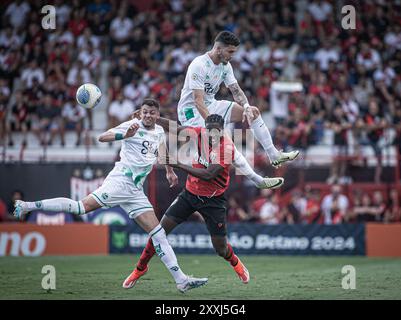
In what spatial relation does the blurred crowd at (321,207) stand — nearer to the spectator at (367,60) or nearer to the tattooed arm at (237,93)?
the spectator at (367,60)

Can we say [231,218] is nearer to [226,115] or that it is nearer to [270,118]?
[270,118]

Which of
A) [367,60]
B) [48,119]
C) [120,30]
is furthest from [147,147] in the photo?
[120,30]

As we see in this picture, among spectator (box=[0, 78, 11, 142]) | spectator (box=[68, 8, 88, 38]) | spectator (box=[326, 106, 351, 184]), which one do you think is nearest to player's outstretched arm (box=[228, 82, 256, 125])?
spectator (box=[326, 106, 351, 184])

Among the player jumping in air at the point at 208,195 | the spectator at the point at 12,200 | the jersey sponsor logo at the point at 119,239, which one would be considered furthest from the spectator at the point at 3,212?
the player jumping in air at the point at 208,195

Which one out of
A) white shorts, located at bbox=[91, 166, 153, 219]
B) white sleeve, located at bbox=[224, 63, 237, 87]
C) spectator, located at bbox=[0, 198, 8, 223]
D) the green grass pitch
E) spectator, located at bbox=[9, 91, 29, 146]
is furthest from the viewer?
spectator, located at bbox=[9, 91, 29, 146]

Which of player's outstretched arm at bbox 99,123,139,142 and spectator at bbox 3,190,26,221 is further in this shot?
spectator at bbox 3,190,26,221

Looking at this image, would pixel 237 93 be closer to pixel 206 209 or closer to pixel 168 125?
pixel 168 125

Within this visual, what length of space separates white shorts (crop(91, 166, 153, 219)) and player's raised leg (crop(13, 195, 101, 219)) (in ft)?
0.43

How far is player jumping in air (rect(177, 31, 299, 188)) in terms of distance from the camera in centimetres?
1271

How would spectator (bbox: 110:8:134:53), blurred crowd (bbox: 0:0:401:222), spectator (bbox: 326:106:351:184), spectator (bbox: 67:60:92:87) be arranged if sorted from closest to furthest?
spectator (bbox: 326:106:351:184) < blurred crowd (bbox: 0:0:401:222) < spectator (bbox: 67:60:92:87) < spectator (bbox: 110:8:134:53)

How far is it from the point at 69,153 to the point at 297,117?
6.72 metres

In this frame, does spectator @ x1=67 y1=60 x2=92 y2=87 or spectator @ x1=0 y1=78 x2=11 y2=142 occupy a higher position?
spectator @ x1=67 y1=60 x2=92 y2=87

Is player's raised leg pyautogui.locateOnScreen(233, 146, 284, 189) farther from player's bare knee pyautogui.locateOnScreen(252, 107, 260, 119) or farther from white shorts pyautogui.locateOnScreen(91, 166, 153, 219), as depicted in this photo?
white shorts pyautogui.locateOnScreen(91, 166, 153, 219)

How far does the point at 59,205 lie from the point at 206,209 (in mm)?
2295
